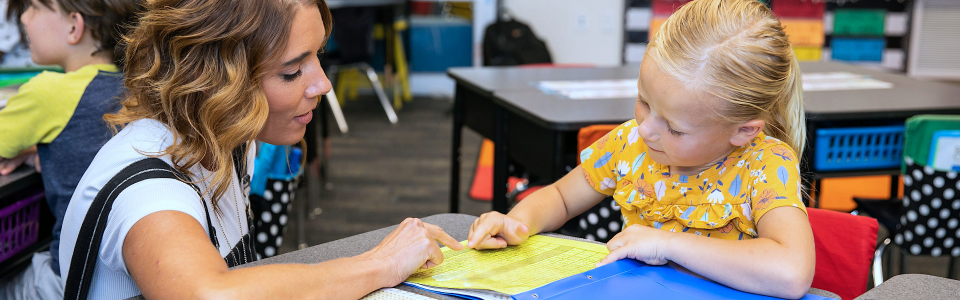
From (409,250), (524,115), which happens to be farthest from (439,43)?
(409,250)

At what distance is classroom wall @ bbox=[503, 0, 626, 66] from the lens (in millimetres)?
5395

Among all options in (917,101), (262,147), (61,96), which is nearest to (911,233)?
(917,101)

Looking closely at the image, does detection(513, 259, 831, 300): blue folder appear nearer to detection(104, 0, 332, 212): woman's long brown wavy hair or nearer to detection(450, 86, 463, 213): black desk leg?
detection(104, 0, 332, 212): woman's long brown wavy hair

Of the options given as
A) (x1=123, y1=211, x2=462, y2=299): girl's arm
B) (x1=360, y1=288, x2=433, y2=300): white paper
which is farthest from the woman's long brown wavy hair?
(x1=360, y1=288, x2=433, y2=300): white paper

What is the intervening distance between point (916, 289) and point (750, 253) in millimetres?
180

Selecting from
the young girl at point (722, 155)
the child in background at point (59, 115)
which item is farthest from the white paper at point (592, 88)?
the child in background at point (59, 115)

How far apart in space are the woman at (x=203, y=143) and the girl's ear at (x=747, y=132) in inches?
15.8

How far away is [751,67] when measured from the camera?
3.02 ft

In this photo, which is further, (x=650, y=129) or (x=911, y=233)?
(x=911, y=233)

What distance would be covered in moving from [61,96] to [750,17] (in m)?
1.25

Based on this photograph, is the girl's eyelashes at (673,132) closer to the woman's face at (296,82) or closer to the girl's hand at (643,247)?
the girl's hand at (643,247)

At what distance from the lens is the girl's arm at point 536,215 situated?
0.99 meters

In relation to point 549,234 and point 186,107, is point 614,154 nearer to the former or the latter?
point 549,234

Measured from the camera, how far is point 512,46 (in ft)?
17.1
